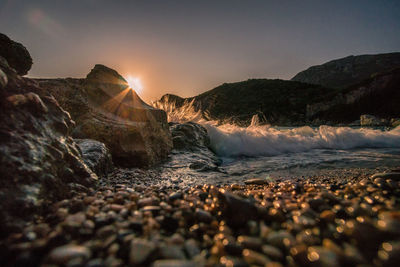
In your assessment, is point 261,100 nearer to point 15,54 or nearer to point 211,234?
point 15,54

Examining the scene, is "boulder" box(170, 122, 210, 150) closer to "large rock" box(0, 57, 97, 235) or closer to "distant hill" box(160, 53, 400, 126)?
"large rock" box(0, 57, 97, 235)

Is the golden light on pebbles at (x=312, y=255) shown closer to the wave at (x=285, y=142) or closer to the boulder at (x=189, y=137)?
the boulder at (x=189, y=137)

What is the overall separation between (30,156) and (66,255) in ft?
3.24

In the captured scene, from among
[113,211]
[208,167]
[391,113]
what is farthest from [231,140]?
[391,113]

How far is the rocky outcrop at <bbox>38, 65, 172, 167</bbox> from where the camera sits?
132 inches

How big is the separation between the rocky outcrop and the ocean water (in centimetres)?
73

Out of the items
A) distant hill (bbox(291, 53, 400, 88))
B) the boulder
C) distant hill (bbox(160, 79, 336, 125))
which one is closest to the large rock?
the boulder

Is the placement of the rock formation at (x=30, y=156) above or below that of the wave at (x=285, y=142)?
above

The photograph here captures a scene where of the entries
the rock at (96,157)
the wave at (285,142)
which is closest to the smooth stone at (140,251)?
the rock at (96,157)

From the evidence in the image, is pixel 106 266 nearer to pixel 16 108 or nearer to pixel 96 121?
pixel 16 108

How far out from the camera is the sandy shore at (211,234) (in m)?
0.77

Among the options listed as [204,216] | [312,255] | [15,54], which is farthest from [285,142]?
[15,54]

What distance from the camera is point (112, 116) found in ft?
12.1

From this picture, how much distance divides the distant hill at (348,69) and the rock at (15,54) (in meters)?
72.6
